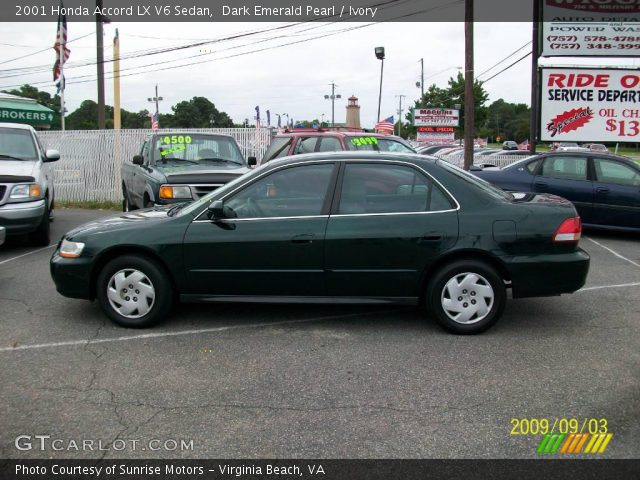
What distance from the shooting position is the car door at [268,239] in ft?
16.6

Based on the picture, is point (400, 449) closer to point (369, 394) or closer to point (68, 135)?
point (369, 394)

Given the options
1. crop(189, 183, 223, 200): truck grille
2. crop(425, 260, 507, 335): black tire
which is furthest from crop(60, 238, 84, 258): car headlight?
crop(189, 183, 223, 200): truck grille

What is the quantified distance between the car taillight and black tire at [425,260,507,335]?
23.5 inches

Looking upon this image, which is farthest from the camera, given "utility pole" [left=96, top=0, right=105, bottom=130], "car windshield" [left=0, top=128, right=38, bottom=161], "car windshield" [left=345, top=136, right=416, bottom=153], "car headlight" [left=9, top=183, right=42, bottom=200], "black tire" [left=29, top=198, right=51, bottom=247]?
"utility pole" [left=96, top=0, right=105, bottom=130]

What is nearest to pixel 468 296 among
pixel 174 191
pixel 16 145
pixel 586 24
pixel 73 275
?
→ pixel 73 275

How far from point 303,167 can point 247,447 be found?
8.78ft

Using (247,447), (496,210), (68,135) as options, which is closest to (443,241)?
(496,210)

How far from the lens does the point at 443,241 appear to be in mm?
4977

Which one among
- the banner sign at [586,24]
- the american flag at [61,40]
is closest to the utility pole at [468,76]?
the banner sign at [586,24]

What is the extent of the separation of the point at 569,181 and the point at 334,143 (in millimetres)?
4255

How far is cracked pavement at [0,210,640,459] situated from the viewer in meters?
3.38

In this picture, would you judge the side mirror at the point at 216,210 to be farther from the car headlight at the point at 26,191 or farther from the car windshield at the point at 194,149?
the car windshield at the point at 194,149

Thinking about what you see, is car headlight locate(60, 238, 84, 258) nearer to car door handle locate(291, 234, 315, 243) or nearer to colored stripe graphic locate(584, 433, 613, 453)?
car door handle locate(291, 234, 315, 243)

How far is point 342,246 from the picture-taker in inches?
198
